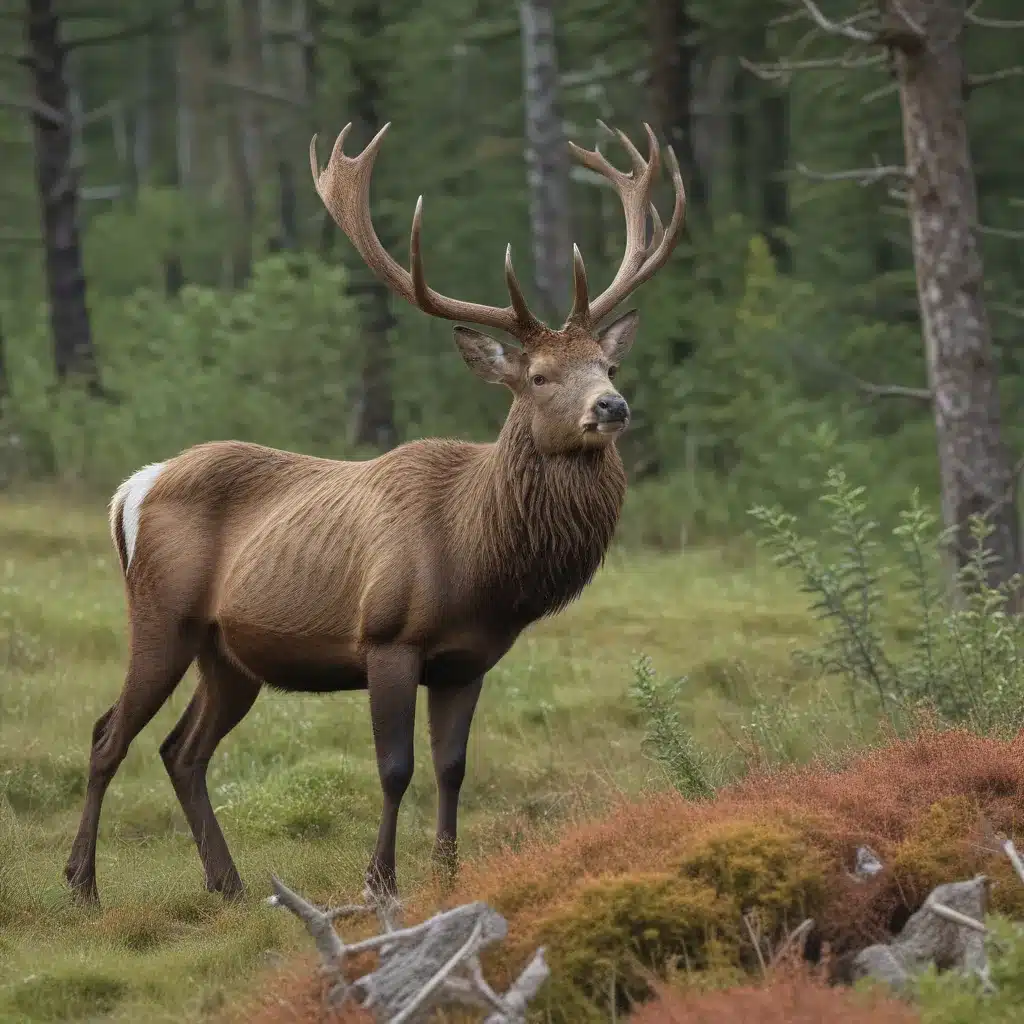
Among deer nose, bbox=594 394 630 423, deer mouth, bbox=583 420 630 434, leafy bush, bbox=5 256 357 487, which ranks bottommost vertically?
leafy bush, bbox=5 256 357 487

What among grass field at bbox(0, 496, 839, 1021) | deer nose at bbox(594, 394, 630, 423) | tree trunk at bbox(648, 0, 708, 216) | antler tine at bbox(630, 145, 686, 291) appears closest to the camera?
grass field at bbox(0, 496, 839, 1021)

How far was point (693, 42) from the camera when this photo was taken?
19750mm

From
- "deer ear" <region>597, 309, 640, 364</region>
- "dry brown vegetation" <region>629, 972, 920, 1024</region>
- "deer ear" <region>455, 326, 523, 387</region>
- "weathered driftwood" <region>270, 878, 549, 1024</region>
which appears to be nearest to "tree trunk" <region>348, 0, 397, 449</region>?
"deer ear" <region>597, 309, 640, 364</region>

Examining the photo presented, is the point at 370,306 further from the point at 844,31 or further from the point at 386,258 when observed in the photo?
the point at 386,258

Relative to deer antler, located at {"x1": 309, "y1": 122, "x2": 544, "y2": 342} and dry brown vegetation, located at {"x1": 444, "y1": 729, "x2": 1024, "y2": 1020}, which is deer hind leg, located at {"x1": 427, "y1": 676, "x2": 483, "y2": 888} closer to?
dry brown vegetation, located at {"x1": 444, "y1": 729, "x2": 1024, "y2": 1020}

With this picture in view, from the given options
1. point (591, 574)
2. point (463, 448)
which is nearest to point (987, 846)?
point (591, 574)

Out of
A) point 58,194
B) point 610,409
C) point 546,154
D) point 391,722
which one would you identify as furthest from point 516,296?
point 58,194

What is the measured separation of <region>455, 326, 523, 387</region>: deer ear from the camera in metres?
7.06

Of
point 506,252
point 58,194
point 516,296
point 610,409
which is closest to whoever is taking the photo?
point 610,409

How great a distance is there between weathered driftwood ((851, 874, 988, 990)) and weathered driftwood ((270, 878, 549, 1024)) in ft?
3.29

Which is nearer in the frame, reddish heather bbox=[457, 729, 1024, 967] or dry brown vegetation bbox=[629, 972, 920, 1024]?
dry brown vegetation bbox=[629, 972, 920, 1024]

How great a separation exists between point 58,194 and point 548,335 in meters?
15.1

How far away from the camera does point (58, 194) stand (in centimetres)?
2075

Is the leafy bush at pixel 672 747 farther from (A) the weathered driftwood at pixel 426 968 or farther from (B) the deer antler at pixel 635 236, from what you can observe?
(A) the weathered driftwood at pixel 426 968
